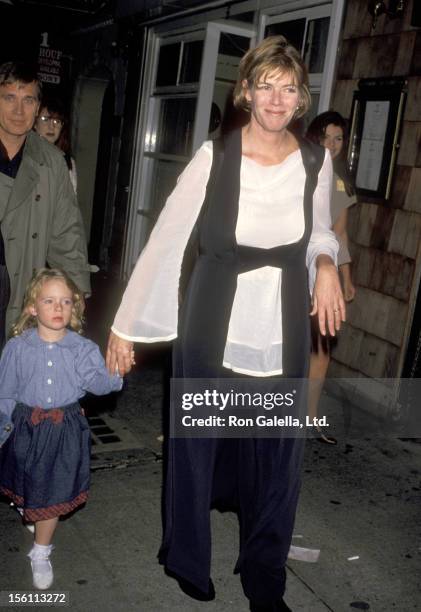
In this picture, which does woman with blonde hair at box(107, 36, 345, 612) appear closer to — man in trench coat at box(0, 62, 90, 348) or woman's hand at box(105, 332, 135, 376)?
woman's hand at box(105, 332, 135, 376)

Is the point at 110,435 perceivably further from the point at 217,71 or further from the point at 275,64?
the point at 217,71

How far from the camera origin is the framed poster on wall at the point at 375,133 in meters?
5.32

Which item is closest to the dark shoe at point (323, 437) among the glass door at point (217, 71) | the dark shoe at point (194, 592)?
the dark shoe at point (194, 592)

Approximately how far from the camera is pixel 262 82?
2545mm

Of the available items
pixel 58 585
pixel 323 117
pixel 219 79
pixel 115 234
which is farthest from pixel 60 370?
pixel 115 234

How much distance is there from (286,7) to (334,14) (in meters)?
1.05

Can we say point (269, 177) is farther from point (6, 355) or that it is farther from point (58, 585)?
point (58, 585)

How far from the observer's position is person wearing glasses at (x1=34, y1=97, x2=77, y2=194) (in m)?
5.28

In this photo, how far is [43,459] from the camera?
9.38 ft

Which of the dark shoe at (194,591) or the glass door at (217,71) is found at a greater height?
the glass door at (217,71)

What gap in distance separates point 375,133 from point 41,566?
163 inches

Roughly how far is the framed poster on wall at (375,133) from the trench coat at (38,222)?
110 inches

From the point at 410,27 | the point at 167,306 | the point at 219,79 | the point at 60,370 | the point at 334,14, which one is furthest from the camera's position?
the point at 219,79

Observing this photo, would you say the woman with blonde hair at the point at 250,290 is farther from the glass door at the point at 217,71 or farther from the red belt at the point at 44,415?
the glass door at the point at 217,71
